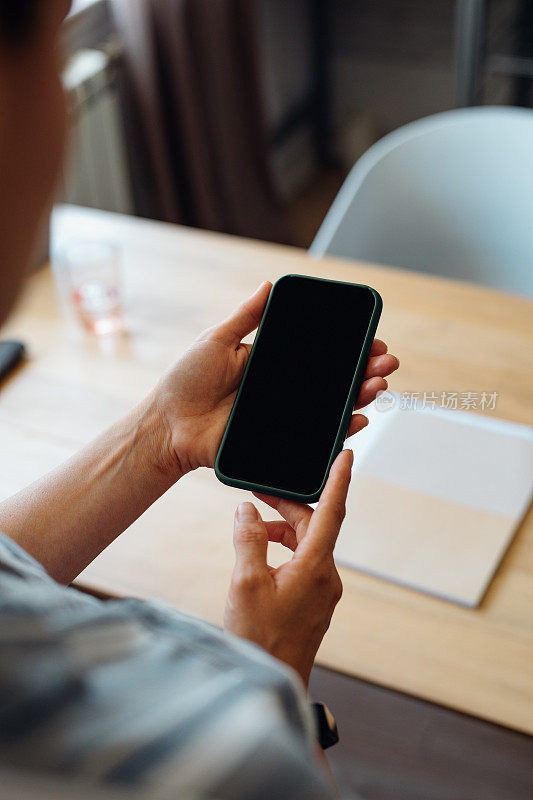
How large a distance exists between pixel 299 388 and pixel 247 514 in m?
0.17

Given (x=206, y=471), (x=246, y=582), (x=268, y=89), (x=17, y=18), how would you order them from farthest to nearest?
(x=268, y=89)
(x=206, y=471)
(x=246, y=582)
(x=17, y=18)

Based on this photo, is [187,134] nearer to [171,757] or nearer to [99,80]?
[99,80]

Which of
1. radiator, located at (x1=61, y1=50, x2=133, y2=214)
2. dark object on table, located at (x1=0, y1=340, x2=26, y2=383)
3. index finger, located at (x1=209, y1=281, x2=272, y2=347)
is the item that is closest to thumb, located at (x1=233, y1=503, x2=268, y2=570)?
index finger, located at (x1=209, y1=281, x2=272, y2=347)

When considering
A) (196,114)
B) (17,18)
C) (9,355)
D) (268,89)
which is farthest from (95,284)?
(268,89)

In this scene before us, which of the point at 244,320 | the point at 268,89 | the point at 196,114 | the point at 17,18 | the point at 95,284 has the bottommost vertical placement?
the point at 268,89

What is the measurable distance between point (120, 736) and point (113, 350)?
80cm

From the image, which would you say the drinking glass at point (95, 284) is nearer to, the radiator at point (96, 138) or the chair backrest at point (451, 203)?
the chair backrest at point (451, 203)

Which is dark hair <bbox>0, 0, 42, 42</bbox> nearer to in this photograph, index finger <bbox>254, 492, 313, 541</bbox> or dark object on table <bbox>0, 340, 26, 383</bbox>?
index finger <bbox>254, 492, 313, 541</bbox>

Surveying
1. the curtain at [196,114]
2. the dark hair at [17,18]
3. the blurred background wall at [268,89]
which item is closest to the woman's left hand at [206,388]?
the dark hair at [17,18]

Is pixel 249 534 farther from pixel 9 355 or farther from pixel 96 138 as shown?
pixel 96 138

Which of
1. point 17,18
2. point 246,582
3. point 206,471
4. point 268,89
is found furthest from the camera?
point 268,89

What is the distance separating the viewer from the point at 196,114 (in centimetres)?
228

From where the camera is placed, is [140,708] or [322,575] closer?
[140,708]

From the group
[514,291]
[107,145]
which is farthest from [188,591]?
[107,145]
